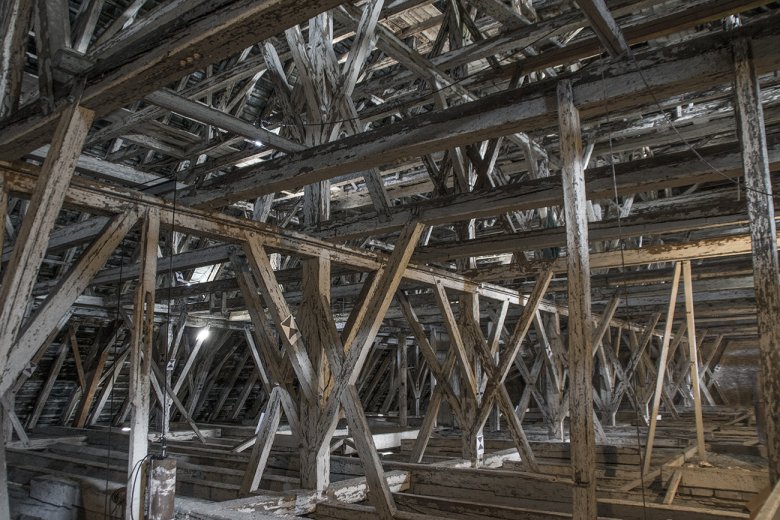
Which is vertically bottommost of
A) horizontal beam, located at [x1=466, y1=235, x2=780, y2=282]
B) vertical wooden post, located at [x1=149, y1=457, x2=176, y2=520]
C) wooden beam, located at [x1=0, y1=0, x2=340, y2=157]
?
vertical wooden post, located at [x1=149, y1=457, x2=176, y2=520]

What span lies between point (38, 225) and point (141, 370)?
1.02m

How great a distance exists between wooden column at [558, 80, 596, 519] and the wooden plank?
2472mm

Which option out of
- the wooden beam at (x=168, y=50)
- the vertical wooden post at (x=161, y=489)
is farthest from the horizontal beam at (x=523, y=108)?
the vertical wooden post at (x=161, y=489)

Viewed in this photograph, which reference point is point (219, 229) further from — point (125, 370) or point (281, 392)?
point (125, 370)

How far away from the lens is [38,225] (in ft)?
9.91

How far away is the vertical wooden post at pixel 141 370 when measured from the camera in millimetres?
3432

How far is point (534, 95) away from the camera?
10.4 feet

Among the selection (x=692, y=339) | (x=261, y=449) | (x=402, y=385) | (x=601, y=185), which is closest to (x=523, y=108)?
(x=601, y=185)

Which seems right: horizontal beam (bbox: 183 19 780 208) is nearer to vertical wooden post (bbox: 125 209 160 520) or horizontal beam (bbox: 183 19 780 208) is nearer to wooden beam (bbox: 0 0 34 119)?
vertical wooden post (bbox: 125 209 160 520)

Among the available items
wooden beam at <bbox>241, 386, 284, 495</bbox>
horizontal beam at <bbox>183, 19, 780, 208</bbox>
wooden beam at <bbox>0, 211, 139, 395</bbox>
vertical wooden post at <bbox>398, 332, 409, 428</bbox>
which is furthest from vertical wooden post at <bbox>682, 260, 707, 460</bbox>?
vertical wooden post at <bbox>398, 332, 409, 428</bbox>

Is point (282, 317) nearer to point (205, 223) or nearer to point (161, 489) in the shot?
point (205, 223)

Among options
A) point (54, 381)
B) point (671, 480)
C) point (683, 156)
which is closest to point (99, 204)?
point (683, 156)

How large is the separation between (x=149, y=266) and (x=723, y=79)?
3261mm

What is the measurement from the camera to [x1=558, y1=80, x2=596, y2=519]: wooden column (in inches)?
104
